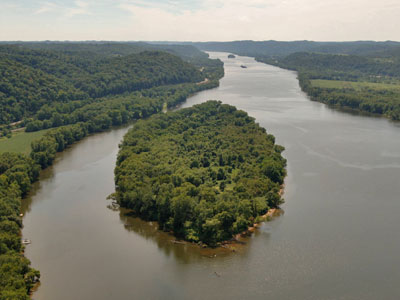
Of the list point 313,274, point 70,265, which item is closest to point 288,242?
point 313,274

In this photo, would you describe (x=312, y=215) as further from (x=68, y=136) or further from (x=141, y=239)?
(x=68, y=136)

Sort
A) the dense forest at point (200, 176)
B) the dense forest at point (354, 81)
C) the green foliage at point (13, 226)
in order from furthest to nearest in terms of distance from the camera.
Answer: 1. the dense forest at point (354, 81)
2. the dense forest at point (200, 176)
3. the green foliage at point (13, 226)

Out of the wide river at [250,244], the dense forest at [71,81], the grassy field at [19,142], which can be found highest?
the dense forest at [71,81]

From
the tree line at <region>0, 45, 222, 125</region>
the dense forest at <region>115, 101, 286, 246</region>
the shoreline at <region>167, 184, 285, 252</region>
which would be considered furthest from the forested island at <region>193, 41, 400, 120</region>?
the shoreline at <region>167, 184, 285, 252</region>

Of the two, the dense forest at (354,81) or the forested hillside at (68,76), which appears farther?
the dense forest at (354,81)

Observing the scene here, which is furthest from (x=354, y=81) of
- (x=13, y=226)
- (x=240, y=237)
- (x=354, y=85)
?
(x=13, y=226)

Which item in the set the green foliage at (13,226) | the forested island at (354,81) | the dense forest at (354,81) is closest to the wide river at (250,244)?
the green foliage at (13,226)

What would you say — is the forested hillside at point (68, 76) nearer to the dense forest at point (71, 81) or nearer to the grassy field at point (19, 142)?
the dense forest at point (71, 81)

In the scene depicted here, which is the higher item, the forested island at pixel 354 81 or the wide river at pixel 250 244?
the forested island at pixel 354 81
